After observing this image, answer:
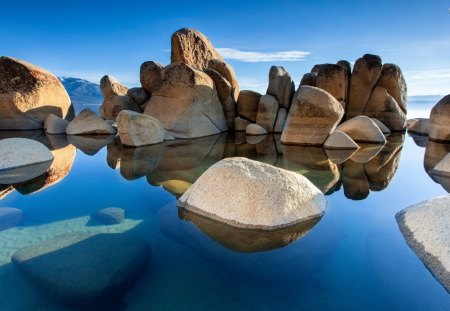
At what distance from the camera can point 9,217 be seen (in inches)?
188

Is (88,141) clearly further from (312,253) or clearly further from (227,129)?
(312,253)

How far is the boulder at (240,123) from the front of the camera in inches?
670

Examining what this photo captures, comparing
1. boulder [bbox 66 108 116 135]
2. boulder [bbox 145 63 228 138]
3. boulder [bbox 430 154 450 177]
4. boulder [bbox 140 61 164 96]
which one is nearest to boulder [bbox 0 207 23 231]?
boulder [bbox 145 63 228 138]

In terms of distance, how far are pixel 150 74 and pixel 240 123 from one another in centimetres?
576

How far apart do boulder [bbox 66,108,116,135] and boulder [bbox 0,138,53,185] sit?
6.24 meters

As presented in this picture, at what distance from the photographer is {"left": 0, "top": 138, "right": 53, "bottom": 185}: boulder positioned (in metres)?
7.29

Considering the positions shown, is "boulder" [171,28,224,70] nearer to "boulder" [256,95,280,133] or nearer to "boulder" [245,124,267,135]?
"boulder" [256,95,280,133]

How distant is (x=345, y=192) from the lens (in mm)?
6105

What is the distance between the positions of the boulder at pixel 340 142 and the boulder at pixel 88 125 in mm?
10513

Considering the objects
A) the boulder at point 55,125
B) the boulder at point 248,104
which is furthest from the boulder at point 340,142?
Answer: the boulder at point 55,125

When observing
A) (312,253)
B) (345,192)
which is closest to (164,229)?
(312,253)

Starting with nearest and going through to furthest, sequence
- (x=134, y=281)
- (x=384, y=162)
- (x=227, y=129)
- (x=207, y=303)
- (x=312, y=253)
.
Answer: (x=207, y=303), (x=134, y=281), (x=312, y=253), (x=384, y=162), (x=227, y=129)

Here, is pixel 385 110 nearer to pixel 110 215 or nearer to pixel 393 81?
pixel 393 81

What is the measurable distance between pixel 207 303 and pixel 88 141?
12.2 m
